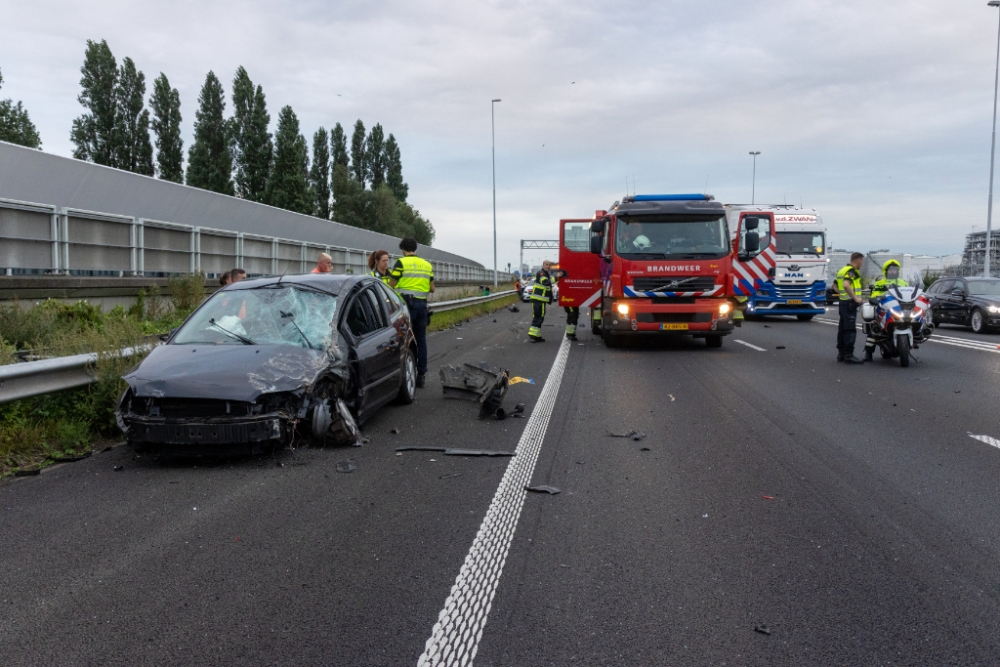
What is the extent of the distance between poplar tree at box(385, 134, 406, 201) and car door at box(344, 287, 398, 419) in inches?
2963

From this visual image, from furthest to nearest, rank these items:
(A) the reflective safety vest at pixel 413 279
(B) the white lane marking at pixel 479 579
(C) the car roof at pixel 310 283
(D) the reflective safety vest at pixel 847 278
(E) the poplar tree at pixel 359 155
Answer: (E) the poplar tree at pixel 359 155 < (D) the reflective safety vest at pixel 847 278 < (A) the reflective safety vest at pixel 413 279 < (C) the car roof at pixel 310 283 < (B) the white lane marking at pixel 479 579

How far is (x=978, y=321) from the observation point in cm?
2062

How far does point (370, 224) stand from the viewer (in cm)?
7462

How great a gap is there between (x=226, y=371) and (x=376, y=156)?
7729cm

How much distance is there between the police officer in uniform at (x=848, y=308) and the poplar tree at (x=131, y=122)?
146 feet

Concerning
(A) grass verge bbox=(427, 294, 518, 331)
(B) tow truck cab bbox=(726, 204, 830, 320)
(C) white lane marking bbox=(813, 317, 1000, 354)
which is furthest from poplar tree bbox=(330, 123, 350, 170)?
(C) white lane marking bbox=(813, 317, 1000, 354)

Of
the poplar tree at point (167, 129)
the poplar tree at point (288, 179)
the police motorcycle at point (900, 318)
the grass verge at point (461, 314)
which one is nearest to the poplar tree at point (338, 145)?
the poplar tree at point (288, 179)

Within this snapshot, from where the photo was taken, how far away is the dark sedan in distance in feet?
66.5

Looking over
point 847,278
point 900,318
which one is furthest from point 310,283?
point 847,278

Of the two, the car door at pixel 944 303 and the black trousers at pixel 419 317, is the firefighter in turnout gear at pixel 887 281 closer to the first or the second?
the black trousers at pixel 419 317

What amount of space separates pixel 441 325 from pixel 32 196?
35.1 ft

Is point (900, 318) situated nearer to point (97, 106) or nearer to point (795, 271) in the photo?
point (795, 271)

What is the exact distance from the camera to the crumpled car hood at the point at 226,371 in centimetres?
610

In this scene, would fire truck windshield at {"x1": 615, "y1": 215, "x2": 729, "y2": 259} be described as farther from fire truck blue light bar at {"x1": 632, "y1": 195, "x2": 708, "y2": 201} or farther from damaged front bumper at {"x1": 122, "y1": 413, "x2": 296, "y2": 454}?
damaged front bumper at {"x1": 122, "y1": 413, "x2": 296, "y2": 454}
